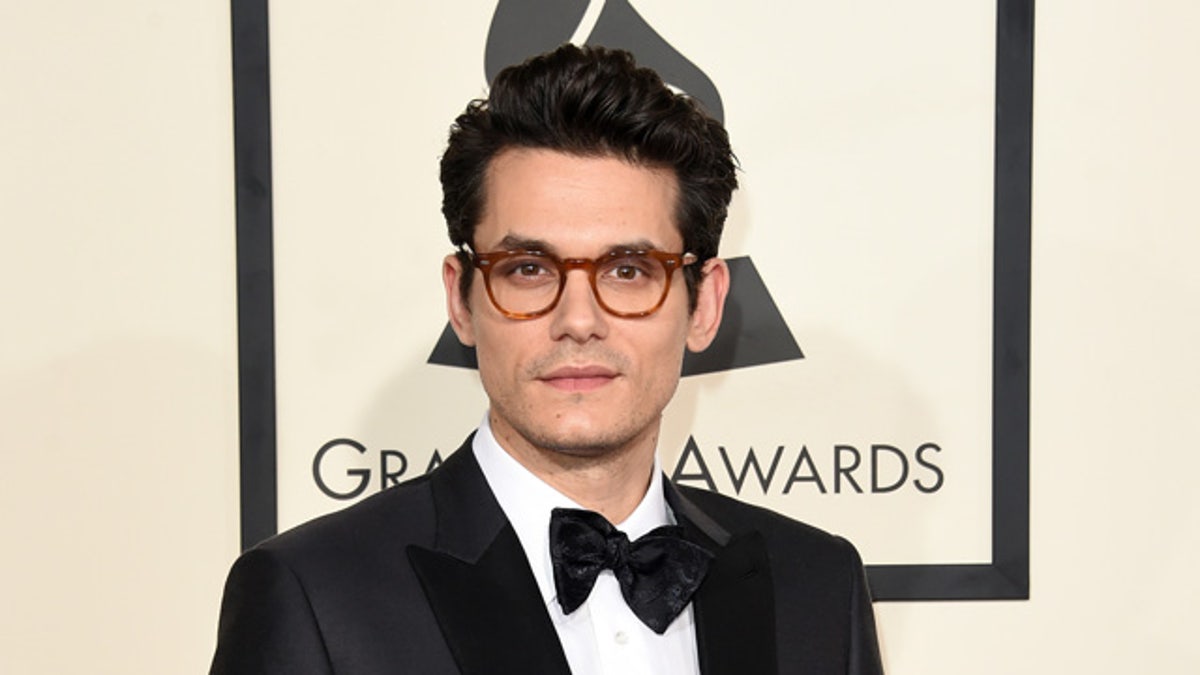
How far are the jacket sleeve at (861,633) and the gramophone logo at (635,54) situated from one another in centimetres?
43

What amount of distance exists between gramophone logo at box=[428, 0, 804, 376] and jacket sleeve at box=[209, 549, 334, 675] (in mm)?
656

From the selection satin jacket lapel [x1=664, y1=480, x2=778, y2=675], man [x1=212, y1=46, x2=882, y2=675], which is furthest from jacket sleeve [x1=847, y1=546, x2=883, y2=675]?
satin jacket lapel [x1=664, y1=480, x2=778, y2=675]

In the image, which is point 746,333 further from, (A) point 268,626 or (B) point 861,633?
(A) point 268,626

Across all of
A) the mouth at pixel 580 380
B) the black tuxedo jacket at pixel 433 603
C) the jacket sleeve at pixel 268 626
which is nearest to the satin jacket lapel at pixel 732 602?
the black tuxedo jacket at pixel 433 603

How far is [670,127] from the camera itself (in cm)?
153

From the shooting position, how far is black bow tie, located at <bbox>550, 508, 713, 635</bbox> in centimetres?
145

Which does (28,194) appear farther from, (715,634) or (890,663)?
(890,663)

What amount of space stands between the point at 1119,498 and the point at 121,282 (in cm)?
148

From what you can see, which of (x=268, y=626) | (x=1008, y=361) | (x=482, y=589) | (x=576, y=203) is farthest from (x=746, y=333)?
(x=268, y=626)

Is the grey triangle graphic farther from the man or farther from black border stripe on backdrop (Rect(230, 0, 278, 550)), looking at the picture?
the man

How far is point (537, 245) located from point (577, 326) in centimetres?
10

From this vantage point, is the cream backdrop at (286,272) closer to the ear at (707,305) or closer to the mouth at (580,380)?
the ear at (707,305)

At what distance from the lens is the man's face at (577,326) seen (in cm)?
144

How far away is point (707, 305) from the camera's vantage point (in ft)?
5.36
